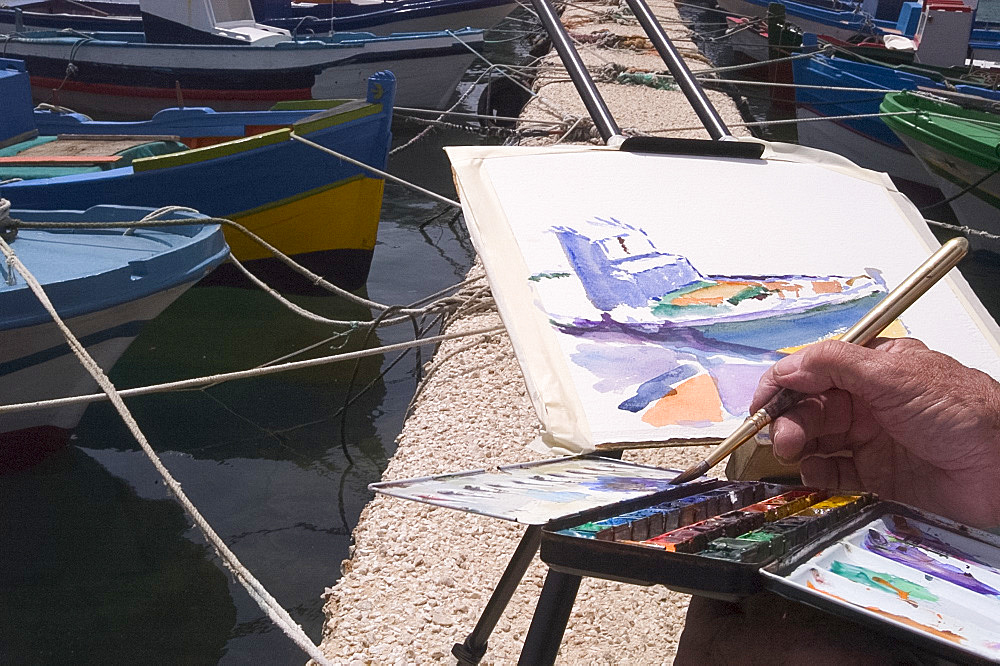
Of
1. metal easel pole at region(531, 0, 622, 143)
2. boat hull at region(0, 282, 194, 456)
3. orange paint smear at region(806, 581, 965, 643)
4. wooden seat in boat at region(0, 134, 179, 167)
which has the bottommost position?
boat hull at region(0, 282, 194, 456)

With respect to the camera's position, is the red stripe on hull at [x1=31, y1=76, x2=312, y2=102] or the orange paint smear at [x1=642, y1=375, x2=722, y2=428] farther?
the red stripe on hull at [x1=31, y1=76, x2=312, y2=102]

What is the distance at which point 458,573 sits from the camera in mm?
2918

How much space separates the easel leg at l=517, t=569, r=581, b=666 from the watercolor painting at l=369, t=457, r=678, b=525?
0.33 ft

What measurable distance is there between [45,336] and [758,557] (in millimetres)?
4152

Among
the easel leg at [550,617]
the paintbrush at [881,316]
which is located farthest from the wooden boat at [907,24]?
the easel leg at [550,617]

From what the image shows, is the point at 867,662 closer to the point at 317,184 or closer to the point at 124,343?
the point at 124,343

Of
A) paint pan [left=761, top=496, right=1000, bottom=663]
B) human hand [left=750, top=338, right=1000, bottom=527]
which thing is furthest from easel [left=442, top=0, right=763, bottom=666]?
human hand [left=750, top=338, right=1000, bottom=527]

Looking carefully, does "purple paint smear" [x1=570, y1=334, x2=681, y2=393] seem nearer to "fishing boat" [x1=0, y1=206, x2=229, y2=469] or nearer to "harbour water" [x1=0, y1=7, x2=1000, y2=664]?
"harbour water" [x1=0, y1=7, x2=1000, y2=664]

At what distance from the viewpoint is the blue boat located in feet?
30.8

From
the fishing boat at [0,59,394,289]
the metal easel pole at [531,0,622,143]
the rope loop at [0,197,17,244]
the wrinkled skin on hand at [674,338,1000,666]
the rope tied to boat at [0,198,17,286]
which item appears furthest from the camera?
the fishing boat at [0,59,394,289]

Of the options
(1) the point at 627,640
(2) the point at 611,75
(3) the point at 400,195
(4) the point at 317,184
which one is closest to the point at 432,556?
(1) the point at 627,640

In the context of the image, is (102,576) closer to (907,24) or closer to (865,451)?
(865,451)

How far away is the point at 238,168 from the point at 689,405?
16.7 feet

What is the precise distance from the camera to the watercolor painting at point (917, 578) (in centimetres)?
106
